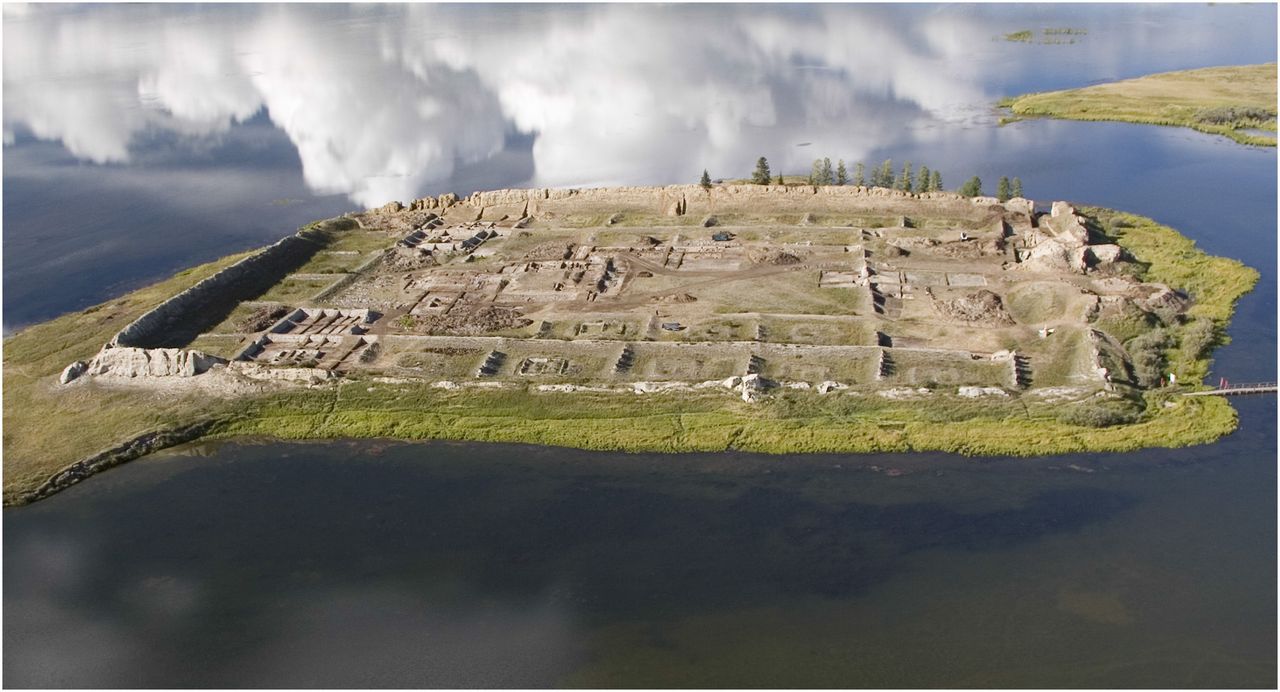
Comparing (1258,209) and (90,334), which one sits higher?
(1258,209)

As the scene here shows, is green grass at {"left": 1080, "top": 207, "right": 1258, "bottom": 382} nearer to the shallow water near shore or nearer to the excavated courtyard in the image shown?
the excavated courtyard

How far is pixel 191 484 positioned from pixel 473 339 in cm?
1465

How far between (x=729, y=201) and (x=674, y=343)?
25.7 metres

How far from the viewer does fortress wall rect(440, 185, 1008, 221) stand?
63594mm

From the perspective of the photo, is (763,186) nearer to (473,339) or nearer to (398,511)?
(473,339)

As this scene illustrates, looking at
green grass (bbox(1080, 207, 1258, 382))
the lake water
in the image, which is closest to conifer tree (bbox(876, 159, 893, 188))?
green grass (bbox(1080, 207, 1258, 382))

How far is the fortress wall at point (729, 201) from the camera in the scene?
63.6 meters

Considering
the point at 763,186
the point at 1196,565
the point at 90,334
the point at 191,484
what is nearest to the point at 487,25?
the point at 763,186

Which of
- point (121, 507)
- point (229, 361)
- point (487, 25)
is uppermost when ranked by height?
point (487, 25)

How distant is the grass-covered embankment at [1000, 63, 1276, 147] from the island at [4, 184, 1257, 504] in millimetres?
35870

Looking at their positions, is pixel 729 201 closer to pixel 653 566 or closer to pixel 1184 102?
pixel 653 566

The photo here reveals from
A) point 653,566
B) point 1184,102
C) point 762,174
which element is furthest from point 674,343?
point 1184,102

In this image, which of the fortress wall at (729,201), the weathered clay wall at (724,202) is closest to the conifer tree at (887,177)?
the weathered clay wall at (724,202)

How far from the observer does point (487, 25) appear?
17762 centimetres
